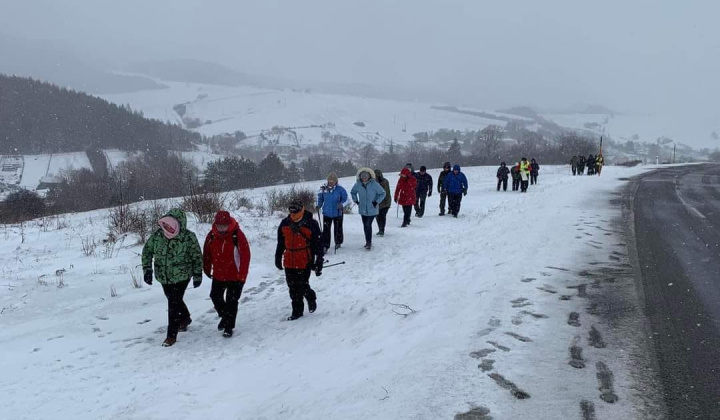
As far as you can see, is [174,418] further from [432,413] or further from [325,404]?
[432,413]

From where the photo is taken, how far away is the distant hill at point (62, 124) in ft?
393

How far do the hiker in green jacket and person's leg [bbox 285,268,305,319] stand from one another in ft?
4.10

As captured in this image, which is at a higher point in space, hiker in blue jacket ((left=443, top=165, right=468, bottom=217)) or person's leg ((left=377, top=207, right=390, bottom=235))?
hiker in blue jacket ((left=443, top=165, right=468, bottom=217))

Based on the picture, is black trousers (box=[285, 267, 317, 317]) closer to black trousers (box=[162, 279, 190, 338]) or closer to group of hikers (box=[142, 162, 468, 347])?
group of hikers (box=[142, 162, 468, 347])

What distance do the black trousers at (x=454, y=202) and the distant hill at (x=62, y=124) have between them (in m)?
Answer: 126

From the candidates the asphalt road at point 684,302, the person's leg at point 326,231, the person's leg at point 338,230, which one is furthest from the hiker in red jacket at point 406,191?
the asphalt road at point 684,302

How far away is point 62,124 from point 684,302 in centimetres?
14687

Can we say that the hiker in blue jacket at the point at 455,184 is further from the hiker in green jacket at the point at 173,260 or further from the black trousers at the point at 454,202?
the hiker in green jacket at the point at 173,260

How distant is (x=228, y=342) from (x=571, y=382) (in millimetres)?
4312

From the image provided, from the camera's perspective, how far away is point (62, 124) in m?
124

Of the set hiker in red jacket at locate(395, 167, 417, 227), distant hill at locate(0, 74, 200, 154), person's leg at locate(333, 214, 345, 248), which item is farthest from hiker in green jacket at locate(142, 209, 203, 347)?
distant hill at locate(0, 74, 200, 154)

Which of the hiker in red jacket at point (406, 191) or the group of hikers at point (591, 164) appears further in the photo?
the group of hikers at point (591, 164)

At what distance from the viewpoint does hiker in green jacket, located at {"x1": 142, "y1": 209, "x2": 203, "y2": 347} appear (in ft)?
20.0

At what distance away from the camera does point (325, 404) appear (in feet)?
13.0
